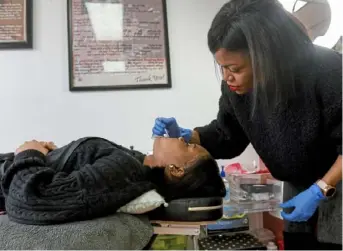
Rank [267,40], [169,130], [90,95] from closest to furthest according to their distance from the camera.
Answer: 1. [267,40]
2. [169,130]
3. [90,95]

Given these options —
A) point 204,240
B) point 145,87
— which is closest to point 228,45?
point 145,87

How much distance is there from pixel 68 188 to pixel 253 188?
3.91 feet

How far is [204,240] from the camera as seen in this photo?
177 centimetres

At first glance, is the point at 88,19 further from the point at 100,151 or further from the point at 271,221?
the point at 271,221

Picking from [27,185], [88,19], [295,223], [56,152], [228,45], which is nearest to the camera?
[27,185]

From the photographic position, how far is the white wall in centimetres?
185

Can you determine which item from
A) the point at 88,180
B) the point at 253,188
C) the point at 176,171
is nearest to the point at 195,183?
the point at 176,171

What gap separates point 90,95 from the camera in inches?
74.7

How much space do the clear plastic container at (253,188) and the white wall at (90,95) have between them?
0.63 feet

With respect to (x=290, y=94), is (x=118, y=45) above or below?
above

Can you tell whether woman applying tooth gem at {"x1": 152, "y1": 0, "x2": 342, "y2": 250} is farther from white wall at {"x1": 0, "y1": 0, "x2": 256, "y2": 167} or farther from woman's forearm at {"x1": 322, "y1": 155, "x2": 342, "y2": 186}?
white wall at {"x1": 0, "y1": 0, "x2": 256, "y2": 167}

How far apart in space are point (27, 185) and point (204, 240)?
120 centimetres

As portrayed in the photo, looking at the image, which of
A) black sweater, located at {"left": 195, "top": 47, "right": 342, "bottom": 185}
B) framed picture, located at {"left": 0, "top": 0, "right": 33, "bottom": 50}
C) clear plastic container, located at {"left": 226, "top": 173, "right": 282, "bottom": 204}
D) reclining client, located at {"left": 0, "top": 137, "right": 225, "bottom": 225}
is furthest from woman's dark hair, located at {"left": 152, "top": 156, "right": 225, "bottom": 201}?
framed picture, located at {"left": 0, "top": 0, "right": 33, "bottom": 50}

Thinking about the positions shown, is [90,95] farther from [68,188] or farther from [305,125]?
[305,125]
